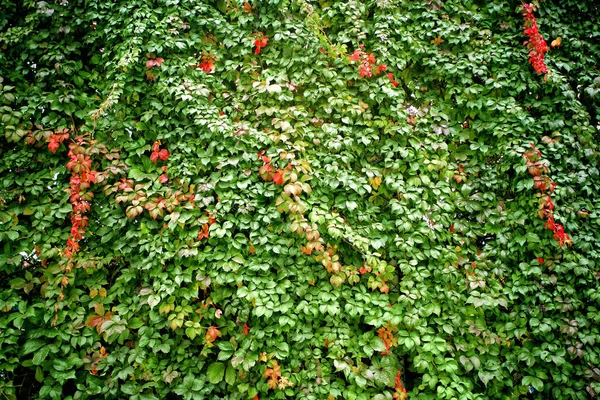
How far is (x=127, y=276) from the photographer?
2941 mm

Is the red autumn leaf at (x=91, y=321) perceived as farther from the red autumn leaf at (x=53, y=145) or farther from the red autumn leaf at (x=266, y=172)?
the red autumn leaf at (x=266, y=172)

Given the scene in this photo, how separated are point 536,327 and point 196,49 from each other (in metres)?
3.49

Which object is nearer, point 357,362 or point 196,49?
point 357,362

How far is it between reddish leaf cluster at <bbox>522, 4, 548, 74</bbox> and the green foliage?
4.5 inches

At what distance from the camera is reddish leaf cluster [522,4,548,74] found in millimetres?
3205

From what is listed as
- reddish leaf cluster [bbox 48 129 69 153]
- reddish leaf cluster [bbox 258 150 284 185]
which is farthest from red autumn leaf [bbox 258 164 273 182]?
reddish leaf cluster [bbox 48 129 69 153]

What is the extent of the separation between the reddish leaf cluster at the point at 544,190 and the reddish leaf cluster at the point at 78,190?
3.41 metres

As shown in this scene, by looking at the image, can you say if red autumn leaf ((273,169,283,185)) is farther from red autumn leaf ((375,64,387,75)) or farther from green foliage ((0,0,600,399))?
red autumn leaf ((375,64,387,75))

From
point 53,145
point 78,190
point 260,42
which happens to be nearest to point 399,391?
point 78,190

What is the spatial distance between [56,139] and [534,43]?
3.94 meters

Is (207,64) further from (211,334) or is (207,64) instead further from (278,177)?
(211,334)

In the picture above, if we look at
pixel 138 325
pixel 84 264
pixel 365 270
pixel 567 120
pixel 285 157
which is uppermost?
pixel 567 120

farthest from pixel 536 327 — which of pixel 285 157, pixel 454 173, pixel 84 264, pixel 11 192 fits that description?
pixel 11 192

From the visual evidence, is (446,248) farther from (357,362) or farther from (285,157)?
(285,157)
